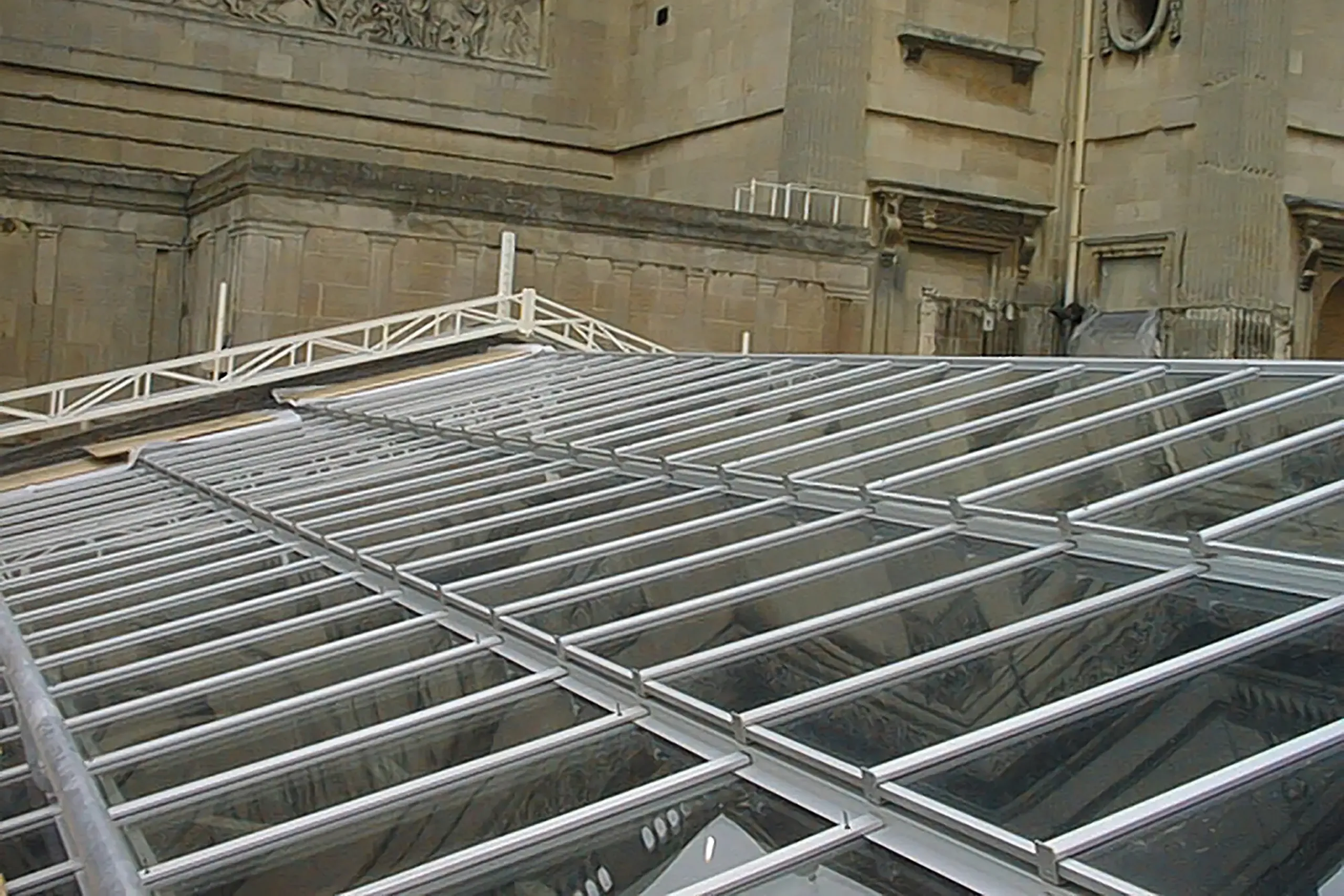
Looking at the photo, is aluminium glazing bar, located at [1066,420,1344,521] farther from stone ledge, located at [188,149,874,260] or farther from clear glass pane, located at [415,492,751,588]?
stone ledge, located at [188,149,874,260]

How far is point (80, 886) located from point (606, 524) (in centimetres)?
281

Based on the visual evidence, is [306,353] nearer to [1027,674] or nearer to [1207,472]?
[1207,472]

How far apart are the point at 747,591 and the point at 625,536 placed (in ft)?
3.85

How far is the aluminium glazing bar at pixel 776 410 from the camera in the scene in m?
7.04

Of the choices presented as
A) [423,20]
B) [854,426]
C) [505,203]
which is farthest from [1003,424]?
[423,20]

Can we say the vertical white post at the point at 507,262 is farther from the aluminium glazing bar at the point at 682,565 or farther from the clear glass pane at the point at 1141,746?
the clear glass pane at the point at 1141,746

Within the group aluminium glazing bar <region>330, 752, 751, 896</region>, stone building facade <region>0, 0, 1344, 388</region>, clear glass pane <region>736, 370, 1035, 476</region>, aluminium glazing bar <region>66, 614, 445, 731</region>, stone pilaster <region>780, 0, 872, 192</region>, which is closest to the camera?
aluminium glazing bar <region>330, 752, 751, 896</region>

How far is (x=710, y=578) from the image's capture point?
4.60 m

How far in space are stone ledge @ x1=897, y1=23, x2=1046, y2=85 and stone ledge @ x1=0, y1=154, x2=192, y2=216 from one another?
948 centimetres

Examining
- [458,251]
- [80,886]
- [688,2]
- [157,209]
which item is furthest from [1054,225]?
[80,886]

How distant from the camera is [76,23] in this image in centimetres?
2109

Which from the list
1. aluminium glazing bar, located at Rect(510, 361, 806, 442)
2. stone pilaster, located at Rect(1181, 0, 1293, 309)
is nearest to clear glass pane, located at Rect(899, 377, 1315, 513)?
aluminium glazing bar, located at Rect(510, 361, 806, 442)

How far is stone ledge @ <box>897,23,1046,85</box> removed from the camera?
20.4 meters

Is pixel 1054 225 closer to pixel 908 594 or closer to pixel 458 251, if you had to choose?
pixel 458 251
